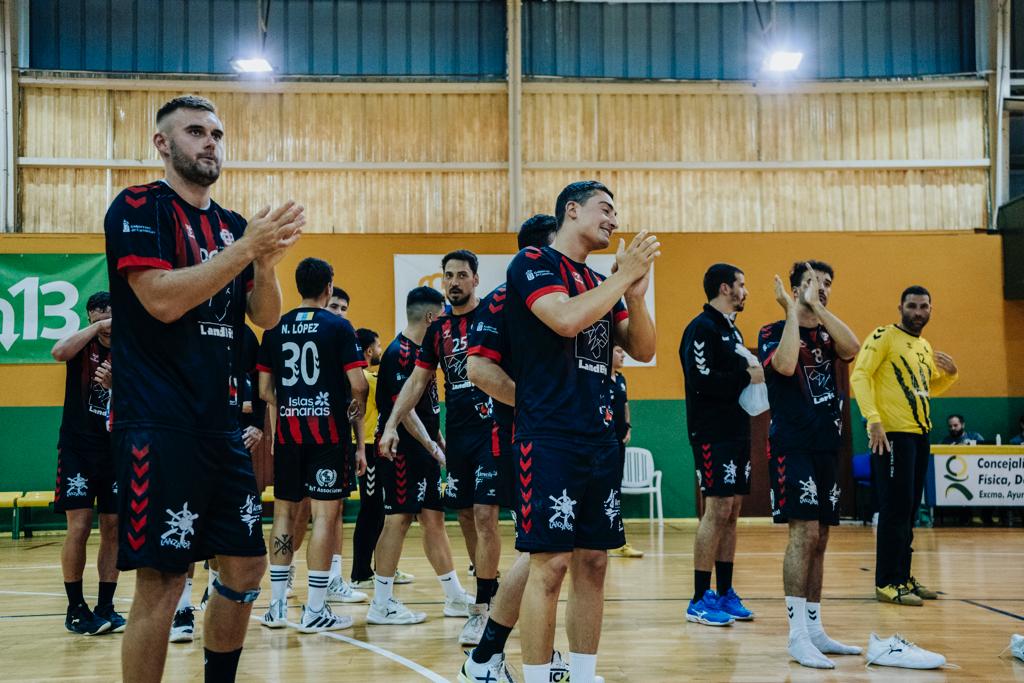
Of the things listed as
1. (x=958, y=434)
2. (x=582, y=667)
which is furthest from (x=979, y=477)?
(x=582, y=667)

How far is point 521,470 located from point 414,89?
496 inches

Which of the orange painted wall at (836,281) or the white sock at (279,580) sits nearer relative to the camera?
the white sock at (279,580)

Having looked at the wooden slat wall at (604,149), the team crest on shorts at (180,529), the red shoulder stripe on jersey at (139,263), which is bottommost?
the team crest on shorts at (180,529)

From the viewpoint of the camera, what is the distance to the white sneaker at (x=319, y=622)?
590 cm

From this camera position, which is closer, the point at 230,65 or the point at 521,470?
the point at 521,470

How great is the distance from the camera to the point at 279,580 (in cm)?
609

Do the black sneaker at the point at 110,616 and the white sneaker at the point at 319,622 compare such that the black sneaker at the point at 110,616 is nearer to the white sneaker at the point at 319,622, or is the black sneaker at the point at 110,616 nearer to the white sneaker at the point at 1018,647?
the white sneaker at the point at 319,622

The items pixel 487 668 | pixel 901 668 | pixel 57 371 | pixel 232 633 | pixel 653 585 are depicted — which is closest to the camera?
pixel 232 633

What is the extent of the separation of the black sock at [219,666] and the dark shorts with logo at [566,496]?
107 centimetres

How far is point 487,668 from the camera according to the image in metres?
4.31

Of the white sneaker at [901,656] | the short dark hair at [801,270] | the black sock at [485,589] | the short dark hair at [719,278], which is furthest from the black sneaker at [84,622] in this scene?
the short dark hair at [801,270]

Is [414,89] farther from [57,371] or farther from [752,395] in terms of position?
[752,395]

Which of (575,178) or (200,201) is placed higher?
(575,178)

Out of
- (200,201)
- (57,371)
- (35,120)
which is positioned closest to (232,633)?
(200,201)
